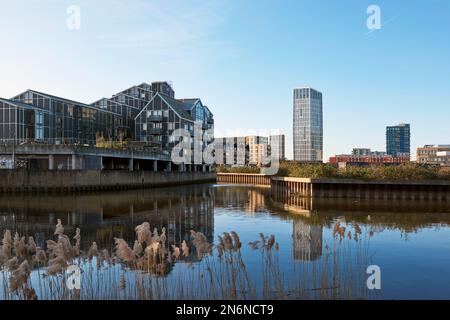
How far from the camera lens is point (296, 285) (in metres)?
13.0

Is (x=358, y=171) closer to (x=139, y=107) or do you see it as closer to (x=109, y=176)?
(x=109, y=176)

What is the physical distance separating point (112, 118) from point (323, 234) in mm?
90553

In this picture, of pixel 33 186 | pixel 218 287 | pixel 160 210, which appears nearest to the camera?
pixel 218 287

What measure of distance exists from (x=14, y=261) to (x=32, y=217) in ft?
76.8

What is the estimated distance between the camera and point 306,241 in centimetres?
2139

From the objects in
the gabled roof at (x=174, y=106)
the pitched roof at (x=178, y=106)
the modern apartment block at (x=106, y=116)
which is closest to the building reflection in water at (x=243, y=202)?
the modern apartment block at (x=106, y=116)

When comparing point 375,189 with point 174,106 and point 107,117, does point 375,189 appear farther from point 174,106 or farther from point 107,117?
point 107,117

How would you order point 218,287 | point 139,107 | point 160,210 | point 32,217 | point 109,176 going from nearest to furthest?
point 218,287 → point 32,217 → point 160,210 → point 109,176 → point 139,107

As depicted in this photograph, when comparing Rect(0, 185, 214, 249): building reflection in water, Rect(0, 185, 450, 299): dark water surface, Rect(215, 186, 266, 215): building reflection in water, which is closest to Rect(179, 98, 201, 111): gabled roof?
Rect(215, 186, 266, 215): building reflection in water

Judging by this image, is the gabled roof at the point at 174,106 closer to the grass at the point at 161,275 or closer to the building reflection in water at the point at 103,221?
the building reflection in water at the point at 103,221

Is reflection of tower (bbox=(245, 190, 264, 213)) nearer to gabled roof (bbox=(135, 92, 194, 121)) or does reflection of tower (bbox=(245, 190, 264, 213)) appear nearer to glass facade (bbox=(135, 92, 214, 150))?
glass facade (bbox=(135, 92, 214, 150))
